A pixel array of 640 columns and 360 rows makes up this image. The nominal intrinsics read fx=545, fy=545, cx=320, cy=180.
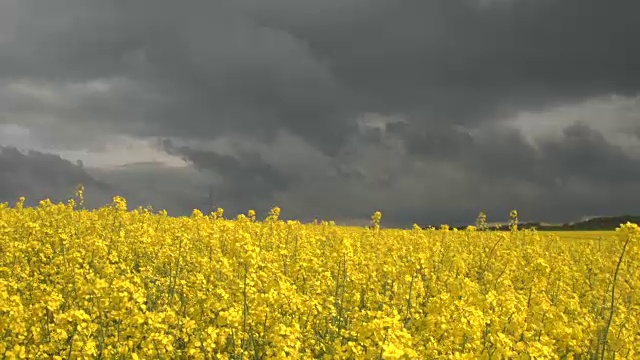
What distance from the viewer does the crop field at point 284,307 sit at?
314 inches

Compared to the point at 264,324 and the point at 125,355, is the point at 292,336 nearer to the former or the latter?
the point at 264,324

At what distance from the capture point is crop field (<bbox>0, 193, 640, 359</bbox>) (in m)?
7.98

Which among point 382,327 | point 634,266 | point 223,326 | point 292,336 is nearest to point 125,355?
point 223,326

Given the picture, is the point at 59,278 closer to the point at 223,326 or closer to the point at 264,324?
the point at 223,326

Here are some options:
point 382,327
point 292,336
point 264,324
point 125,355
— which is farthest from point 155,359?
point 382,327

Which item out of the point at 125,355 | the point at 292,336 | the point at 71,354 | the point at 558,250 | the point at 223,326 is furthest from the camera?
the point at 558,250

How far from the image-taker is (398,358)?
6137 mm

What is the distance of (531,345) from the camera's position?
26.0 feet

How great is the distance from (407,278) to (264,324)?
3485 millimetres

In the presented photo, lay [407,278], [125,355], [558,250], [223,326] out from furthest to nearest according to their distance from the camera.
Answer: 1. [558,250]
2. [407,278]
3. [223,326]
4. [125,355]

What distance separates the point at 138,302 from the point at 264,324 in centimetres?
196

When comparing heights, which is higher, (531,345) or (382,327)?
(382,327)

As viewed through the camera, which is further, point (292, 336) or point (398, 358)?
point (292, 336)

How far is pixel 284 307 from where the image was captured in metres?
9.38
